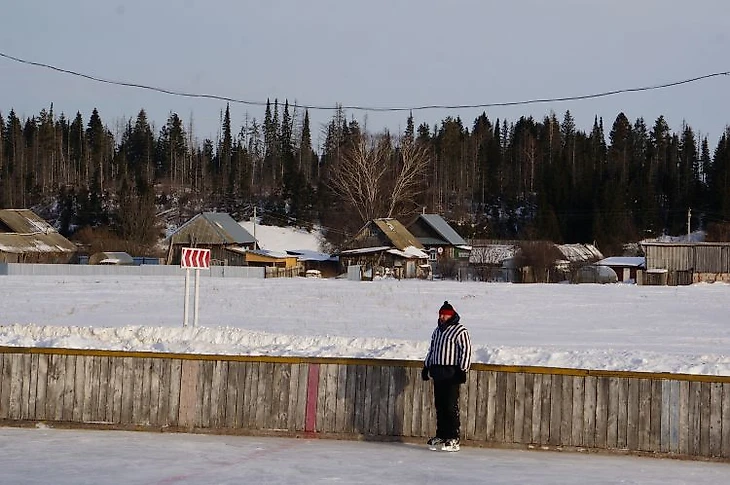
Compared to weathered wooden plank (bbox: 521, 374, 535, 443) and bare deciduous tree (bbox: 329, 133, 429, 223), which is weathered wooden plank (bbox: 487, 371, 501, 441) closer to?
weathered wooden plank (bbox: 521, 374, 535, 443)

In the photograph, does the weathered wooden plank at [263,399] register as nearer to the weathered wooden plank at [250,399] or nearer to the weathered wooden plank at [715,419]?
the weathered wooden plank at [250,399]

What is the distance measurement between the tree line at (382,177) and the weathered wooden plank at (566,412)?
77.7m

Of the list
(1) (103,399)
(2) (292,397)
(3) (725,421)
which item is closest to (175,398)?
(1) (103,399)

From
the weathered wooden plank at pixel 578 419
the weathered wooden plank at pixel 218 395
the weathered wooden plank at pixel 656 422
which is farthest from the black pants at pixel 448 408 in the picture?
the weathered wooden plank at pixel 656 422

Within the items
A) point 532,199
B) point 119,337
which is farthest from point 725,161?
point 119,337

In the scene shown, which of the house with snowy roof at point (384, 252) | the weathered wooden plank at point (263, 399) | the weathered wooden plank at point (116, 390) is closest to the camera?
the weathered wooden plank at point (263, 399)

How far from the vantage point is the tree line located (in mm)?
108438

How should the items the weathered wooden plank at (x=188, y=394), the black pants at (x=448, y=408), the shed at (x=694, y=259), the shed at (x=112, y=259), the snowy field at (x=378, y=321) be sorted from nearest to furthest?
the black pants at (x=448, y=408)
the weathered wooden plank at (x=188, y=394)
the snowy field at (x=378, y=321)
the shed at (x=694, y=259)
the shed at (x=112, y=259)

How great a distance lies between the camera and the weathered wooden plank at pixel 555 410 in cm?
1216

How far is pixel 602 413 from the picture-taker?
39.6ft

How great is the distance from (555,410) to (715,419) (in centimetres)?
194

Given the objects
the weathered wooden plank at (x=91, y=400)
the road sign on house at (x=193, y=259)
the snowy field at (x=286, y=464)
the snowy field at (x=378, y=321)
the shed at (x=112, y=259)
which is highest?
the shed at (x=112, y=259)

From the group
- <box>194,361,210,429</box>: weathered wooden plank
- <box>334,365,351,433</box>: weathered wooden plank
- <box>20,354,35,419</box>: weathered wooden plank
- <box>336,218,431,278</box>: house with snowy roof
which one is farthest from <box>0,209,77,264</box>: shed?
<box>334,365,351,433</box>: weathered wooden plank

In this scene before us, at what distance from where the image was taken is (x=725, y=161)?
113m
